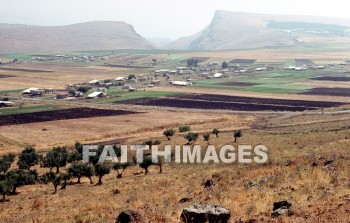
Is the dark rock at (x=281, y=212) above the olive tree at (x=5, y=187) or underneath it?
above

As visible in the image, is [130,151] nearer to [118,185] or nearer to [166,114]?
[118,185]

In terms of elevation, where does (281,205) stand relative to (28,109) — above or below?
above

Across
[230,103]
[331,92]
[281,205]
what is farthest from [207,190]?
[331,92]

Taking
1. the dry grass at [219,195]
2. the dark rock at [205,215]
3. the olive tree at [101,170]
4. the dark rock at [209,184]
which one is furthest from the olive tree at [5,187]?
the dark rock at [205,215]

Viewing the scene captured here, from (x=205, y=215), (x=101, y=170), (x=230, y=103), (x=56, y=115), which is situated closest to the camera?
(x=205, y=215)

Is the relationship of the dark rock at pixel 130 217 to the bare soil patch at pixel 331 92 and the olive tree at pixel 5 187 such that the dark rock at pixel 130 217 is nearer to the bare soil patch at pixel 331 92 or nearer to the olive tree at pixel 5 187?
the olive tree at pixel 5 187

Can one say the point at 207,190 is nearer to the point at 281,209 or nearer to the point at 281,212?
the point at 281,209

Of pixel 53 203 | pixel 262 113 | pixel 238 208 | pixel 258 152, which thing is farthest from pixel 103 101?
Result: pixel 238 208

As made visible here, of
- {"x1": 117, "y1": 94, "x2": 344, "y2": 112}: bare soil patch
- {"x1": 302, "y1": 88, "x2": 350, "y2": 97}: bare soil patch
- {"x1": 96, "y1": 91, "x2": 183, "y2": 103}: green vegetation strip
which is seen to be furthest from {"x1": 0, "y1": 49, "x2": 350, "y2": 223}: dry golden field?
{"x1": 302, "y1": 88, "x2": 350, "y2": 97}: bare soil patch
